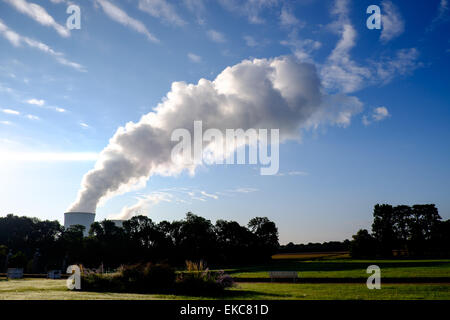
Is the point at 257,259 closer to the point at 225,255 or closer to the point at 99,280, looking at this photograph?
the point at 225,255

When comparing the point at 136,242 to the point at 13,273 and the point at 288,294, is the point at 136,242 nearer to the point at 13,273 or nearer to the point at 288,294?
the point at 13,273

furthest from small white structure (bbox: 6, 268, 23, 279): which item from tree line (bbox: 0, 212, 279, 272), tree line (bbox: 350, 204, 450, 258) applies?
tree line (bbox: 350, 204, 450, 258)

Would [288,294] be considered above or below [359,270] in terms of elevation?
above

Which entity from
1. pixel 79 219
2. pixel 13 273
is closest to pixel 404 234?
pixel 79 219

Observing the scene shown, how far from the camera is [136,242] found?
7706 centimetres

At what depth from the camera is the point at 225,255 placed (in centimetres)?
8119

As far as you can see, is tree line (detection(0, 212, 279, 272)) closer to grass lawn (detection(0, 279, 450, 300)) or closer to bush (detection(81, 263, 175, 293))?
bush (detection(81, 263, 175, 293))

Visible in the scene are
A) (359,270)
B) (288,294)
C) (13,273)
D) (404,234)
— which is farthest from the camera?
(404,234)

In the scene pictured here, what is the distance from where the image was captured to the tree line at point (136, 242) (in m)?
66.8

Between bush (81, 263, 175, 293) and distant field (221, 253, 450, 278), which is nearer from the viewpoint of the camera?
bush (81, 263, 175, 293)

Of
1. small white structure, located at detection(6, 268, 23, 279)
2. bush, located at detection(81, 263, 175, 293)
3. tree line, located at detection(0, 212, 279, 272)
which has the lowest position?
tree line, located at detection(0, 212, 279, 272)

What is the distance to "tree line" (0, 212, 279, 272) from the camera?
6681 cm
